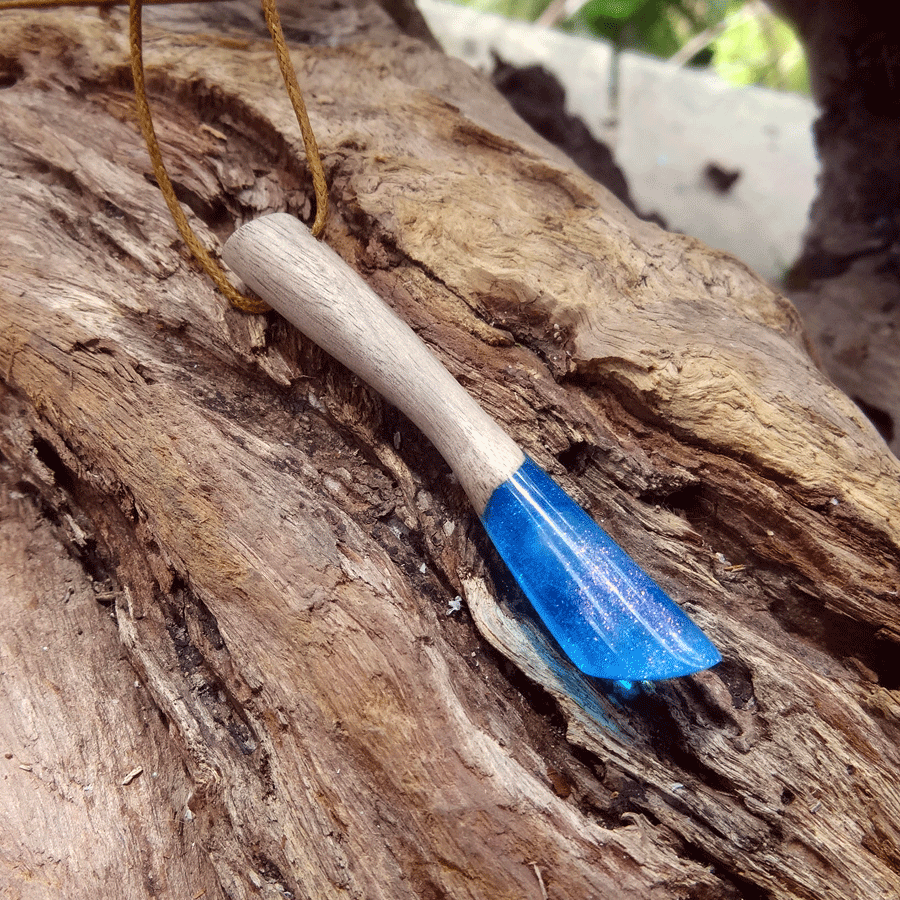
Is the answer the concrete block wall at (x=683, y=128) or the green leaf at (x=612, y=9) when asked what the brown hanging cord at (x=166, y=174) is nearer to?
the concrete block wall at (x=683, y=128)

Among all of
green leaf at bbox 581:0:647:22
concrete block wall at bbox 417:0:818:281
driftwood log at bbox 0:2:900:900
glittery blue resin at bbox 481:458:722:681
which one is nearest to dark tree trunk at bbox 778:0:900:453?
concrete block wall at bbox 417:0:818:281

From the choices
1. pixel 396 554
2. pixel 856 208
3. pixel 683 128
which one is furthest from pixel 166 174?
pixel 683 128

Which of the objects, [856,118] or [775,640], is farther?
[856,118]

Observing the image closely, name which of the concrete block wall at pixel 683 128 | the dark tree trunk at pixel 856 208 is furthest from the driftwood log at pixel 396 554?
the concrete block wall at pixel 683 128

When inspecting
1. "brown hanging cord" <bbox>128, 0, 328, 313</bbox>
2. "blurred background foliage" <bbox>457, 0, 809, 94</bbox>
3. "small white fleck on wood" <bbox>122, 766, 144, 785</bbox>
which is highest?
"blurred background foliage" <bbox>457, 0, 809, 94</bbox>

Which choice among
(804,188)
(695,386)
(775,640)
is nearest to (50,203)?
(695,386)

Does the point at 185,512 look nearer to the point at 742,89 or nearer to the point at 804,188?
the point at 804,188

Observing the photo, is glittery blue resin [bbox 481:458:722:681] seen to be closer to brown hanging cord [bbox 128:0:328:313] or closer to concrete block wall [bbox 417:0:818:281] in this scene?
brown hanging cord [bbox 128:0:328:313]
